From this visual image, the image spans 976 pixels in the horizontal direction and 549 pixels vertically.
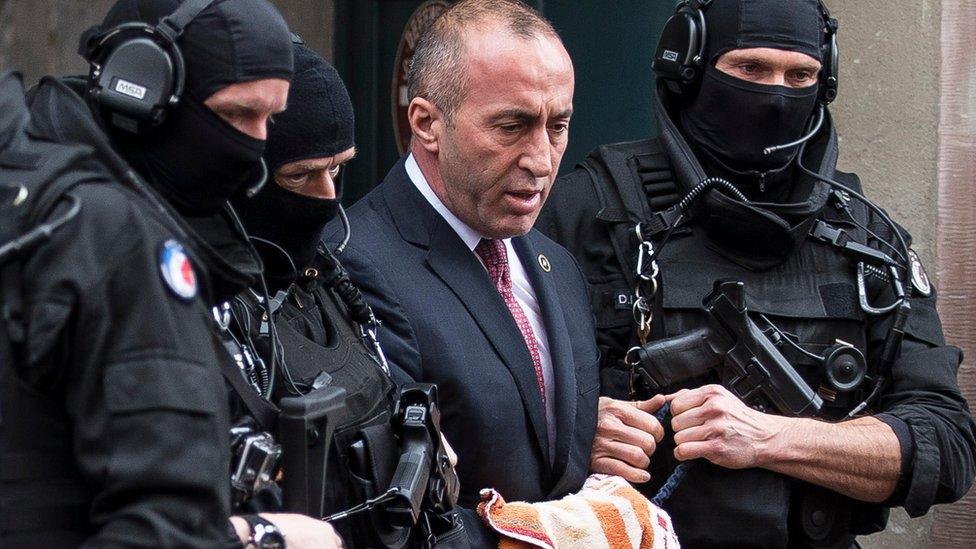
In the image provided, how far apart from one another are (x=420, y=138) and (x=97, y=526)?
1.51m

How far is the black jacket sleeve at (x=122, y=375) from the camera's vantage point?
5.31ft

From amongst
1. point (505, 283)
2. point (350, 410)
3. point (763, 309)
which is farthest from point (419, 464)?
point (763, 309)

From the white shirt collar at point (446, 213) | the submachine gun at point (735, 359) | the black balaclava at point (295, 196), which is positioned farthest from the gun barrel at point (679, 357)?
the black balaclava at point (295, 196)

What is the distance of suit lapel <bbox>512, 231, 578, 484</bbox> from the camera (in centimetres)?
289

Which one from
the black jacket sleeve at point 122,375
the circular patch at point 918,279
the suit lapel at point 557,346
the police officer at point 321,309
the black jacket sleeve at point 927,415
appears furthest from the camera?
the circular patch at point 918,279

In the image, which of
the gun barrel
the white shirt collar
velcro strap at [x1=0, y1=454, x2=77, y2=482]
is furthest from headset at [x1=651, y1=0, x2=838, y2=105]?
velcro strap at [x1=0, y1=454, x2=77, y2=482]

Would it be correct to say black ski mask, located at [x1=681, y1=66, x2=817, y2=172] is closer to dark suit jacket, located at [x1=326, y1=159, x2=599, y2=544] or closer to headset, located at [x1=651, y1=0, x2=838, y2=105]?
headset, located at [x1=651, y1=0, x2=838, y2=105]

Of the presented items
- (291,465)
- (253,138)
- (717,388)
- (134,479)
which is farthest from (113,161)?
(717,388)

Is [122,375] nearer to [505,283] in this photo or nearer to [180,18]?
[180,18]

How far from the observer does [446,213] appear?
9.72ft

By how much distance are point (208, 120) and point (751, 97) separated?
1.79 metres

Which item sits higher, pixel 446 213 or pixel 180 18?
pixel 180 18

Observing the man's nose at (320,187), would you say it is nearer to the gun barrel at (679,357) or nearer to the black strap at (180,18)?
the black strap at (180,18)

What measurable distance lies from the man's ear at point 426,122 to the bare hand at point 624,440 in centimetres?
70
